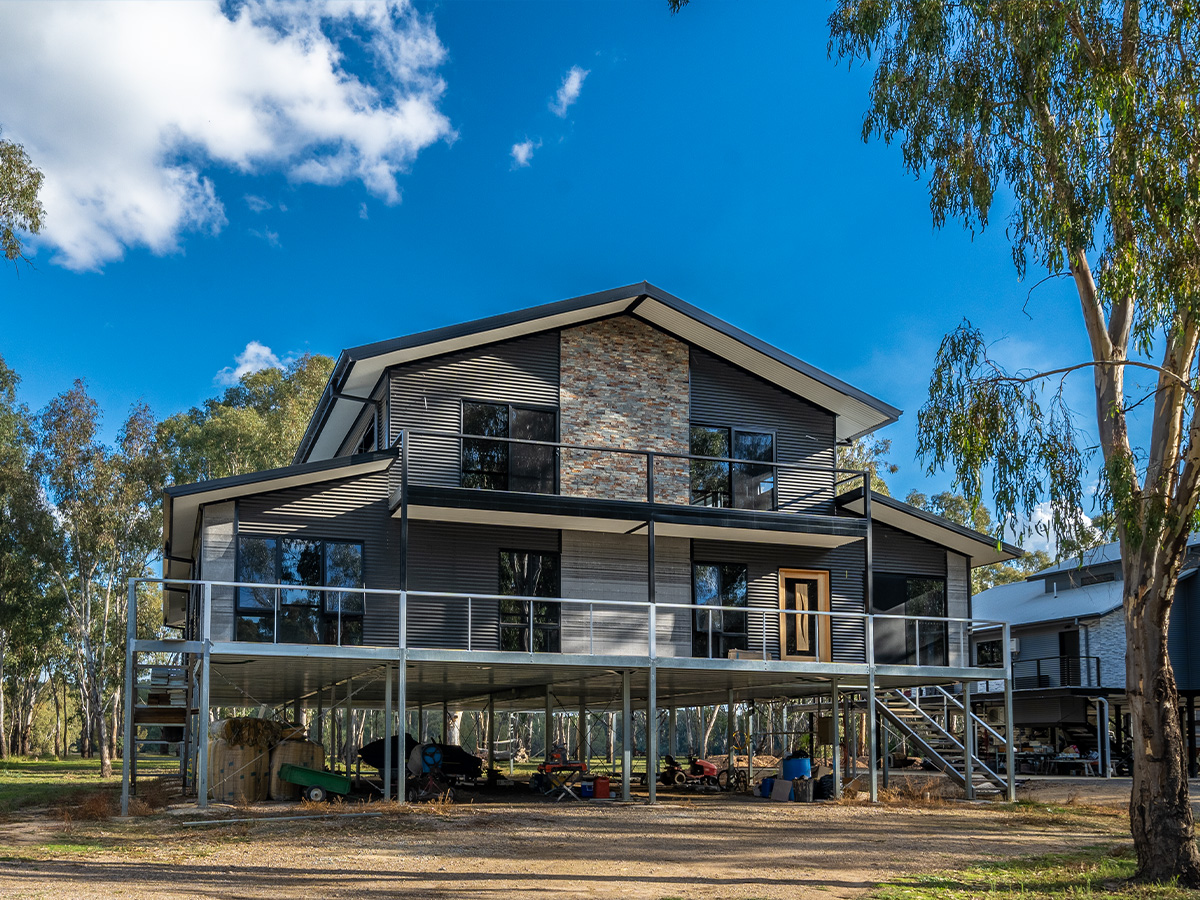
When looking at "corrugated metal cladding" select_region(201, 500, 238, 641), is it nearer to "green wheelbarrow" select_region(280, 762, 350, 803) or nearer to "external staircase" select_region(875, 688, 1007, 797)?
"green wheelbarrow" select_region(280, 762, 350, 803)

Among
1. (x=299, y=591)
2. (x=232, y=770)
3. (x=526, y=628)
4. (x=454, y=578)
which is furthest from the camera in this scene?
(x=526, y=628)

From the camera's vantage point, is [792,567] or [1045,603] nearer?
[792,567]

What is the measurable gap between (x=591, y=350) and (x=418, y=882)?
1325 cm

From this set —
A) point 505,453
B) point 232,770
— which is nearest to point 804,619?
point 505,453

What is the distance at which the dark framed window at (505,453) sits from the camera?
72.3ft

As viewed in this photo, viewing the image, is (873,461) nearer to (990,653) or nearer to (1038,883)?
(990,653)

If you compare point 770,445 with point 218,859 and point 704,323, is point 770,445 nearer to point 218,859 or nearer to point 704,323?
point 704,323

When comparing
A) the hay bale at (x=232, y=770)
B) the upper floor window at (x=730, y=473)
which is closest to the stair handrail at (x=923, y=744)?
the upper floor window at (x=730, y=473)

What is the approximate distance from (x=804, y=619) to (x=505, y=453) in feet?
24.1

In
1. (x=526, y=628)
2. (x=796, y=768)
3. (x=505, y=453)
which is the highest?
(x=505, y=453)

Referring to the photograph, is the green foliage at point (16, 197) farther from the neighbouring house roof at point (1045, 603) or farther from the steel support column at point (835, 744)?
the neighbouring house roof at point (1045, 603)

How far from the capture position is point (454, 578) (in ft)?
70.9

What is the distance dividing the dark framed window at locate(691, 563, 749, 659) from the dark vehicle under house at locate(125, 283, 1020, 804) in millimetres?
47

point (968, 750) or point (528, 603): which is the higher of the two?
point (528, 603)
